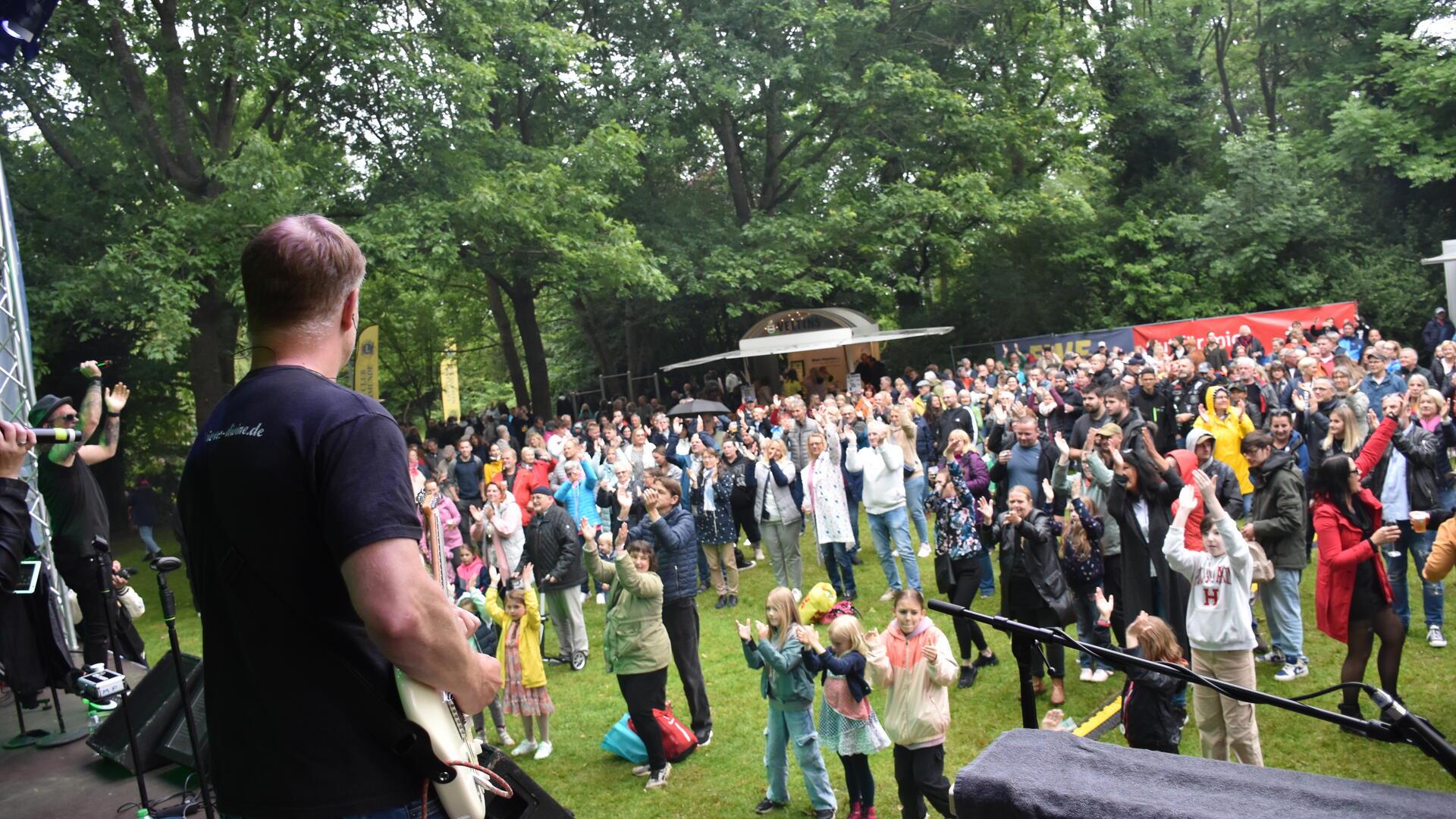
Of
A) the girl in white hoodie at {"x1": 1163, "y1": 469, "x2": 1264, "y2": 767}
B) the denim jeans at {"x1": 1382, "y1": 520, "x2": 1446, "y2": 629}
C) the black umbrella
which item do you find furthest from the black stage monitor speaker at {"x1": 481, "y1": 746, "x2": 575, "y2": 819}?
the black umbrella

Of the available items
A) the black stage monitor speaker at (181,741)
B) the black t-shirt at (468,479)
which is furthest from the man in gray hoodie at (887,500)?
the black stage monitor speaker at (181,741)

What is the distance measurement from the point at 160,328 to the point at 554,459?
227 inches

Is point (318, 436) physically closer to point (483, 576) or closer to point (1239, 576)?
point (1239, 576)

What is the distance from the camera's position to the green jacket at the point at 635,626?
7.82 metres

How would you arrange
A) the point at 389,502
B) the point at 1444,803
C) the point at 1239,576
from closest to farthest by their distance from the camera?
the point at 389,502 → the point at 1444,803 → the point at 1239,576

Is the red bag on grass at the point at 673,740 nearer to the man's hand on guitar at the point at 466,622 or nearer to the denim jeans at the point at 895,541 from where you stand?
the denim jeans at the point at 895,541

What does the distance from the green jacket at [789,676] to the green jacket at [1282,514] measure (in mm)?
3562

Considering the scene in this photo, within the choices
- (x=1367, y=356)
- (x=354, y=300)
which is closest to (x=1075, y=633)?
(x=1367, y=356)

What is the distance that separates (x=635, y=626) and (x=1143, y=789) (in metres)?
5.97

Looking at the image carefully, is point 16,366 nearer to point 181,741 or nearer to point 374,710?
point 181,741

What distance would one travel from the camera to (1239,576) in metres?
6.67

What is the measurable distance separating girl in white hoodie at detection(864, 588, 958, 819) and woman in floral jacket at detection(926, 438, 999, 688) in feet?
8.75

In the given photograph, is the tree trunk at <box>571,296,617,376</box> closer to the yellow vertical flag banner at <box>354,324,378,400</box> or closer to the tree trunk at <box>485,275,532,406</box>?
the tree trunk at <box>485,275,532,406</box>

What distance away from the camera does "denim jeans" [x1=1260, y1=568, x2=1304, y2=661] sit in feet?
26.4
